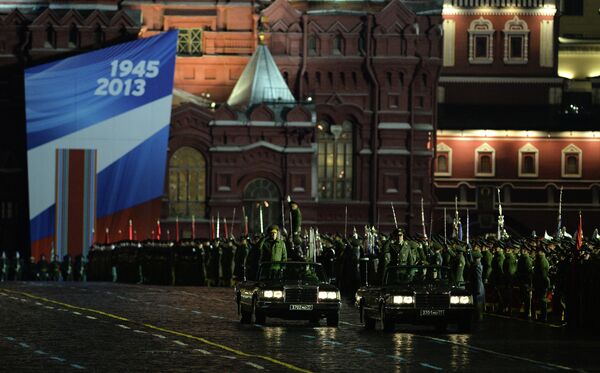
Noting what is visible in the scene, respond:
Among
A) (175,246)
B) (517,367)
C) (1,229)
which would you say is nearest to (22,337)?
(517,367)

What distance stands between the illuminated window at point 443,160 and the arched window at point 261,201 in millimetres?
16964

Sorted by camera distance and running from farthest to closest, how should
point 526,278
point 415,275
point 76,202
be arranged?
point 76,202 → point 526,278 → point 415,275

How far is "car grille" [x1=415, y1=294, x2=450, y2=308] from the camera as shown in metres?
32.8

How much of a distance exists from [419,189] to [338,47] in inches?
330

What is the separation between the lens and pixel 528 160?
10719 centimetres

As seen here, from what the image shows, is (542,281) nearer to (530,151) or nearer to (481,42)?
(530,151)

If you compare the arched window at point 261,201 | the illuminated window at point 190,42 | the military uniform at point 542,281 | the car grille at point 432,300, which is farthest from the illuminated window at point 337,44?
the car grille at point 432,300

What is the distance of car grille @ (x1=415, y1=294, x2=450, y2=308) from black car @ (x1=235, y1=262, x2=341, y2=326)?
227 cm

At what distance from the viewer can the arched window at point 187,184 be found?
92875mm

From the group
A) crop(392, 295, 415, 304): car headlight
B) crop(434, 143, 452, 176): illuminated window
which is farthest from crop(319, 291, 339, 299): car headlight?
crop(434, 143, 452, 176): illuminated window

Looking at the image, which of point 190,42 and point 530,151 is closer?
point 190,42

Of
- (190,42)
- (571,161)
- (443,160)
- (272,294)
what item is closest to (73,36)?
(190,42)

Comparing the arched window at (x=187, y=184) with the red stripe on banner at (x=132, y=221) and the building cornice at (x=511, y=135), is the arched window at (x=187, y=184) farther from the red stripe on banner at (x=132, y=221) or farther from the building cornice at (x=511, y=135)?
the building cornice at (x=511, y=135)

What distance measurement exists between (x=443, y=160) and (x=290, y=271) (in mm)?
71894
